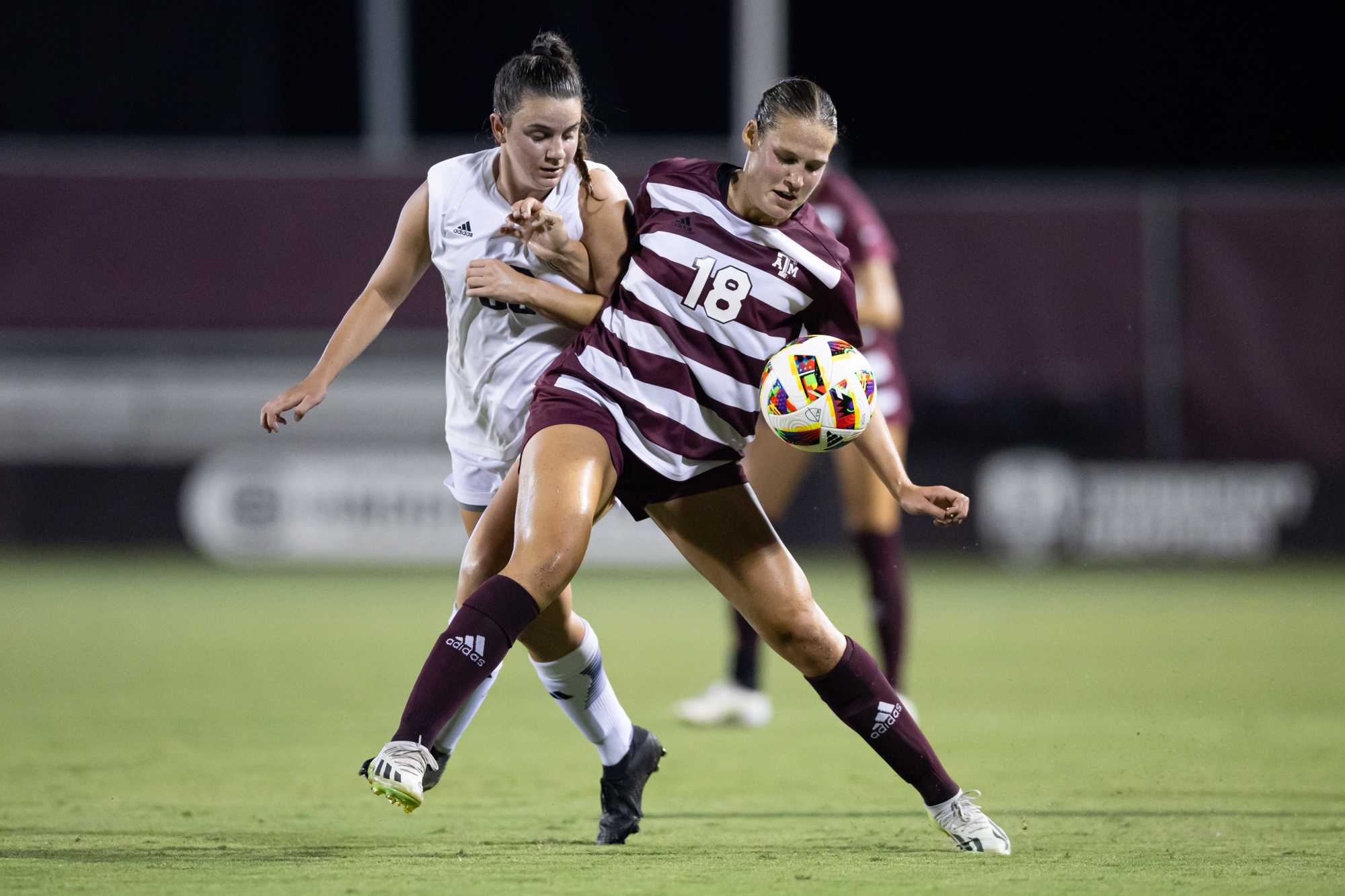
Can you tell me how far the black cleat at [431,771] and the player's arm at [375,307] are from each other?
0.91 meters

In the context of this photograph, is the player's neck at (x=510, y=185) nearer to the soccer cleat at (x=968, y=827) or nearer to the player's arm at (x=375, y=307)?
the player's arm at (x=375, y=307)

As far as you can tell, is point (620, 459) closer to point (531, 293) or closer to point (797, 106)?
point (531, 293)

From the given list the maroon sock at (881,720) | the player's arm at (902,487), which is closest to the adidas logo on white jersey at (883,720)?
the maroon sock at (881,720)

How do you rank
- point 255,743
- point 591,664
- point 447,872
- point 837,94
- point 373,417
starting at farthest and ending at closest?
point 837,94 → point 373,417 → point 255,743 → point 591,664 → point 447,872

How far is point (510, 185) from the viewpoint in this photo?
13.9ft

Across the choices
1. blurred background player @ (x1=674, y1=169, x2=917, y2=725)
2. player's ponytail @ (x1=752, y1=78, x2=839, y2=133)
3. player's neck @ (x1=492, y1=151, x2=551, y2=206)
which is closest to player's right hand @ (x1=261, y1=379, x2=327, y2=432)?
player's neck @ (x1=492, y1=151, x2=551, y2=206)

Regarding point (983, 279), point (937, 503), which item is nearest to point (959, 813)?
point (937, 503)

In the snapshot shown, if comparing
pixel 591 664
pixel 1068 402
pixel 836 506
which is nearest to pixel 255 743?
pixel 591 664

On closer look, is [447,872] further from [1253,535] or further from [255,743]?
[1253,535]

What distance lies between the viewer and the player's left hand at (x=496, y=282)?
4012mm

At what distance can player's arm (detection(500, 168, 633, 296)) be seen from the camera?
4016mm

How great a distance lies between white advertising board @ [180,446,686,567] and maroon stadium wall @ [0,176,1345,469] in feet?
3.58

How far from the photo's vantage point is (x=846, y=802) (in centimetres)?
468

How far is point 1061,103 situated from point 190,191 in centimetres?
1125
